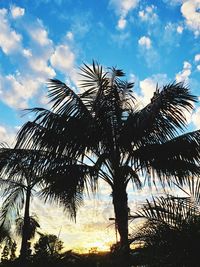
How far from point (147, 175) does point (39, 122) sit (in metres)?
2.74

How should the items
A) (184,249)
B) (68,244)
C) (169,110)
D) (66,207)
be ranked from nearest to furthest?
(184,249), (169,110), (66,207), (68,244)

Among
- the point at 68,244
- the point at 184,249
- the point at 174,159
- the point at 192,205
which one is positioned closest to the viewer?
the point at 184,249

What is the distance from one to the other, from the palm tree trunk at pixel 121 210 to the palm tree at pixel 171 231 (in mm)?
2328

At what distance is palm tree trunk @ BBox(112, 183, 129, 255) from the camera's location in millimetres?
6160

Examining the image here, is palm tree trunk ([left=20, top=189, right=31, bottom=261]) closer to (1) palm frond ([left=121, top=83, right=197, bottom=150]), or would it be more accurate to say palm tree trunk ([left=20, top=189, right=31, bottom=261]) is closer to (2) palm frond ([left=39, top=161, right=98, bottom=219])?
(2) palm frond ([left=39, top=161, right=98, bottom=219])

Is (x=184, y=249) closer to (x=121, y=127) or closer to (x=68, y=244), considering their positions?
(x=121, y=127)

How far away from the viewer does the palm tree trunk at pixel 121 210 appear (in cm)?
616

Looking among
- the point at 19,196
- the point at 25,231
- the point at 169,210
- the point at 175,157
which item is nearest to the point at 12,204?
the point at 19,196

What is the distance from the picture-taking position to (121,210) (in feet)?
20.7

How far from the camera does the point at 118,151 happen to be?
22.8ft

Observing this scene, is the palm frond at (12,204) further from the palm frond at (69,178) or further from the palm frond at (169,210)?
the palm frond at (169,210)

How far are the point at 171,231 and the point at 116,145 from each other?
3652mm

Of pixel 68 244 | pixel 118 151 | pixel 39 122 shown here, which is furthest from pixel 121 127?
pixel 68 244

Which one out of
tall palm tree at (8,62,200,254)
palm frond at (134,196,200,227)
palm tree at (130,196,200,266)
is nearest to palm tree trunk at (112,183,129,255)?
tall palm tree at (8,62,200,254)
